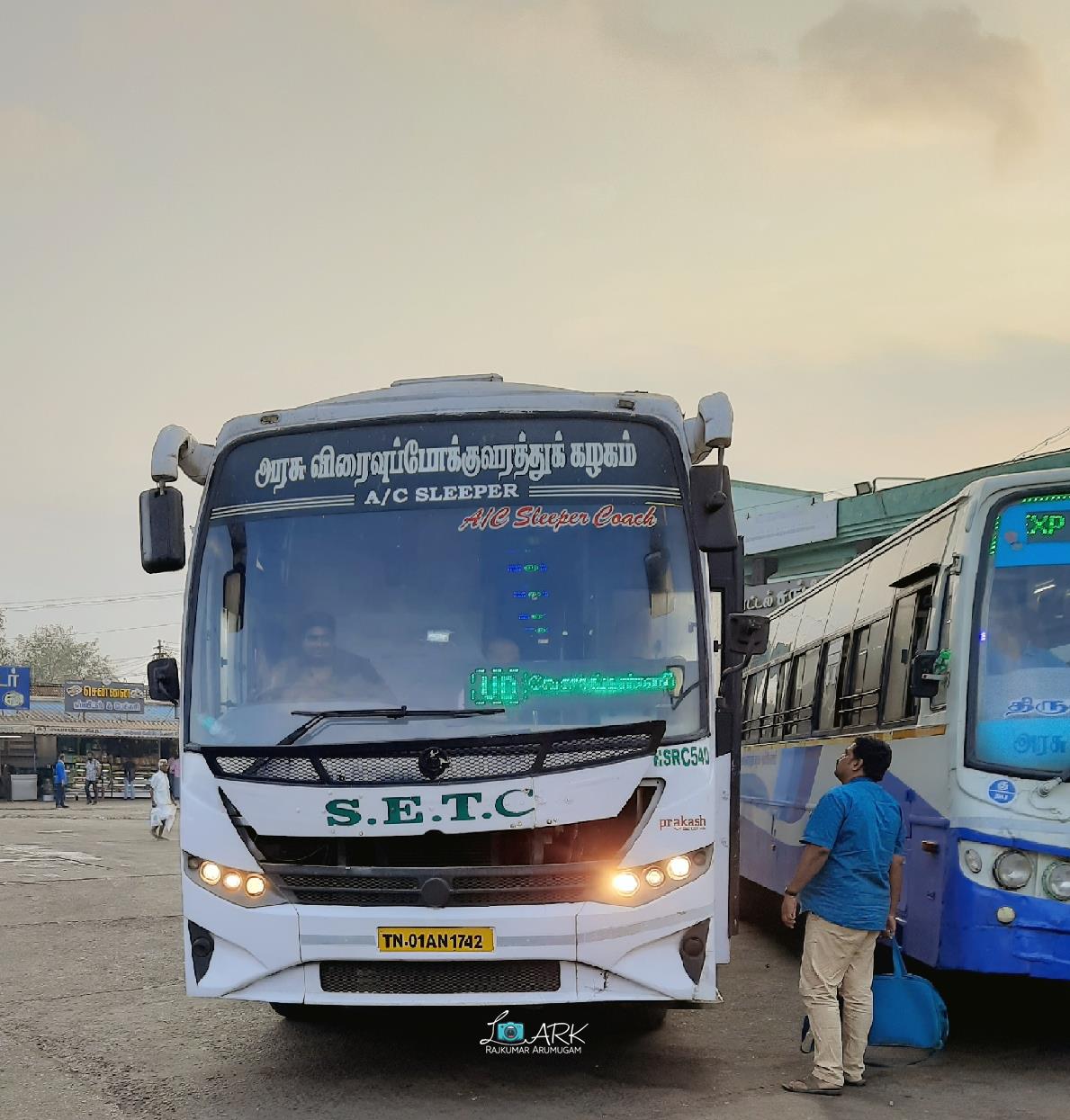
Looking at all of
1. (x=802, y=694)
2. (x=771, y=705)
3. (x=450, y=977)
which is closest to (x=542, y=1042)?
(x=450, y=977)

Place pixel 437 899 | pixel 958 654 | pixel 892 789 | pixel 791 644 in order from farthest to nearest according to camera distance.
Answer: pixel 791 644 → pixel 892 789 → pixel 958 654 → pixel 437 899

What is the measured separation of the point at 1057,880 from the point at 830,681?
434 centimetres

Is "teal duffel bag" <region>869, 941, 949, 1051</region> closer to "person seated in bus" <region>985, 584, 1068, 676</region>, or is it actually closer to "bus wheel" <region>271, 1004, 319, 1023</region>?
"person seated in bus" <region>985, 584, 1068, 676</region>

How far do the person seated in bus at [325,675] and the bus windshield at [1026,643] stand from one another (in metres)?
3.04

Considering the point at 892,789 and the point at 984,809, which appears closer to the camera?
the point at 984,809

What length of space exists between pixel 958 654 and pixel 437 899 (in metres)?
3.02

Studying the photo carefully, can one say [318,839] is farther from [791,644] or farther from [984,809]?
[791,644]

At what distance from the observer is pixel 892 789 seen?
8.77m

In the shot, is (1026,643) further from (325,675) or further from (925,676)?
(325,675)

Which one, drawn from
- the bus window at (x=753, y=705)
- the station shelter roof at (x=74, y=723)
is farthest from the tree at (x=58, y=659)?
the bus window at (x=753, y=705)

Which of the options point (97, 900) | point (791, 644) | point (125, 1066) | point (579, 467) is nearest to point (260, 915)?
point (125, 1066)

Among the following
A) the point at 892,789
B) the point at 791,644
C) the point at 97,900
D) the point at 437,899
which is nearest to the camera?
the point at 437,899

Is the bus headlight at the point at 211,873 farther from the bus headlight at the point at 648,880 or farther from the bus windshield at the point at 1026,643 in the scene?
the bus windshield at the point at 1026,643

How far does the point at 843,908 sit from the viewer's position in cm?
712
